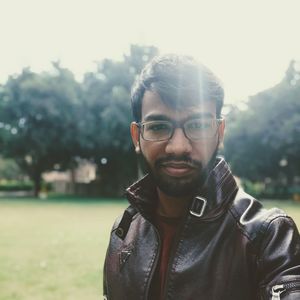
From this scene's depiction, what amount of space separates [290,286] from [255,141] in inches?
1508

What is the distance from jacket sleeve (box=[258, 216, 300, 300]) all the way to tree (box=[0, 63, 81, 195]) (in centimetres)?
3698

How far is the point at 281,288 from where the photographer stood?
1.51 m

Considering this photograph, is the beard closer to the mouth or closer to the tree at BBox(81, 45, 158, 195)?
the mouth

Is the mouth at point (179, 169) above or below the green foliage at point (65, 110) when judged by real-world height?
above

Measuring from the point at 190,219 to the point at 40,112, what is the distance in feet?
124

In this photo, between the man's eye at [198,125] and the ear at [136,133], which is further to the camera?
the ear at [136,133]

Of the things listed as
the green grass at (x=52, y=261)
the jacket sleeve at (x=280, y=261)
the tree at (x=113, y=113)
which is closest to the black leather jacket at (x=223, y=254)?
the jacket sleeve at (x=280, y=261)

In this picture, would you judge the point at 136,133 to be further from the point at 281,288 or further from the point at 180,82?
the point at 281,288

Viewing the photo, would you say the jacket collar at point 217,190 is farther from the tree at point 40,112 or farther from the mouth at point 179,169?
the tree at point 40,112

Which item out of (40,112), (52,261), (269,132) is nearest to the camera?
(52,261)

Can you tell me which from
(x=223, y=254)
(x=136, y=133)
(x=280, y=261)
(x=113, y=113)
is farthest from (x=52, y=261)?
(x=113, y=113)

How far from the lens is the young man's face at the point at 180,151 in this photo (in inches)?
73.5

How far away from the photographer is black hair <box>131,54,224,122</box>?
6.23 feet

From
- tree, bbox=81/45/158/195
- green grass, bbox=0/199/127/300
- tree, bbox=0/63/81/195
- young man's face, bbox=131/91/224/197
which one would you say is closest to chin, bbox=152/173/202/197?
young man's face, bbox=131/91/224/197
